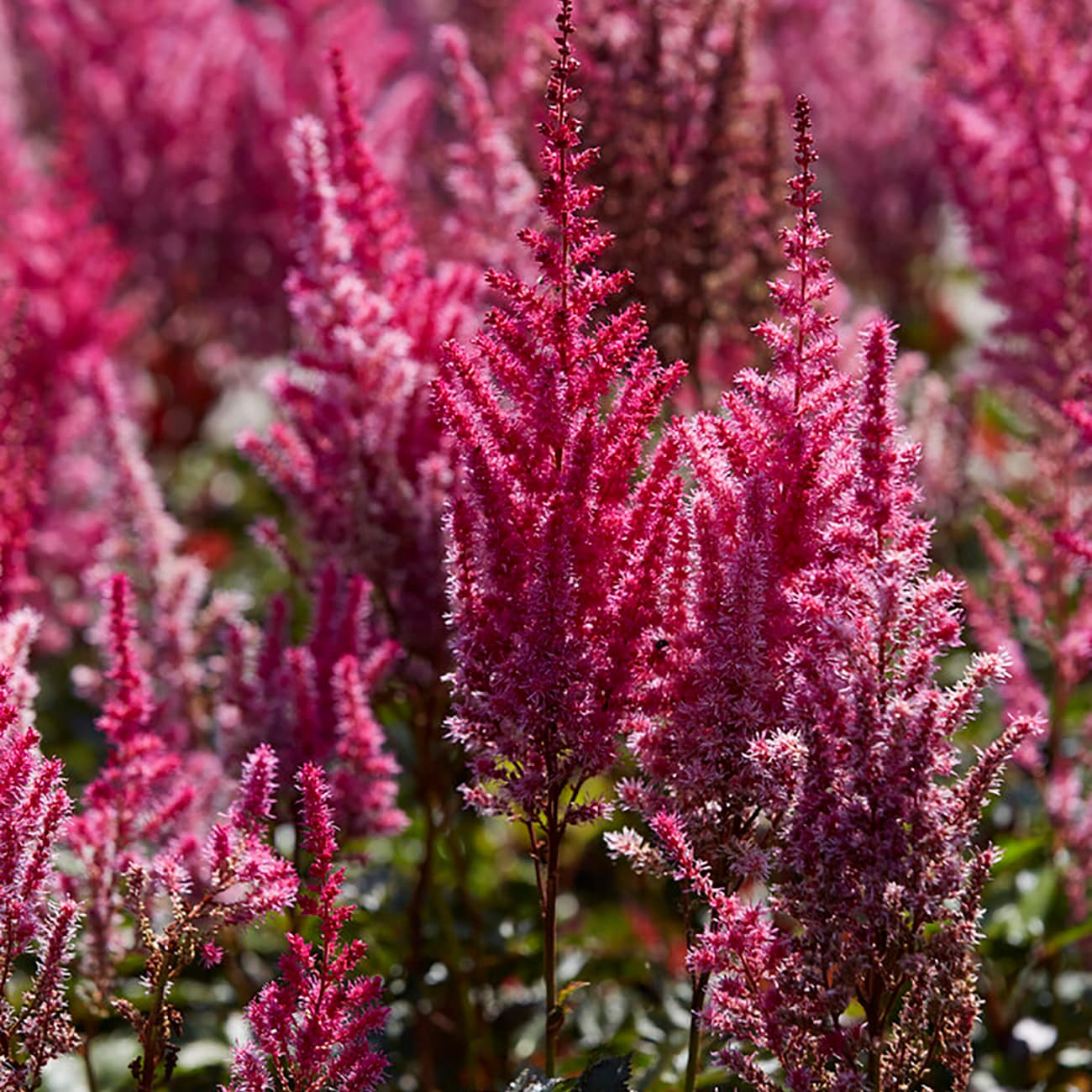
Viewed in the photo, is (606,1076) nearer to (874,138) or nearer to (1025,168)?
(1025,168)

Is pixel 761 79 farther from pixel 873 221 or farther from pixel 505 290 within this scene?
pixel 505 290

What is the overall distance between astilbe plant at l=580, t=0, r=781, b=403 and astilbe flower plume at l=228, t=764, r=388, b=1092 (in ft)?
Result: 6.65

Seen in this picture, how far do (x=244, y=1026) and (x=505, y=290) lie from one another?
6.12 feet

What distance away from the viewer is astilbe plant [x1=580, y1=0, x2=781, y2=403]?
12.0 ft

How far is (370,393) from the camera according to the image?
114 inches

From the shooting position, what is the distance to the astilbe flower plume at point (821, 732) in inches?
72.6

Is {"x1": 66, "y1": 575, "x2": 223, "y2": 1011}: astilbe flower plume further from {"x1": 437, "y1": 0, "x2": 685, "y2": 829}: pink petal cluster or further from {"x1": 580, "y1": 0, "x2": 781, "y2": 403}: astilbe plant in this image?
{"x1": 580, "y1": 0, "x2": 781, "y2": 403}: astilbe plant

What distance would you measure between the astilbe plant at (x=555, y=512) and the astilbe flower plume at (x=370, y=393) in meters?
0.80

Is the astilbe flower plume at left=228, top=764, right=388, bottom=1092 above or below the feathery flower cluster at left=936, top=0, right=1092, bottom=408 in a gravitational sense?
below

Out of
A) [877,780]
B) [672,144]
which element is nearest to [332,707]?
[877,780]

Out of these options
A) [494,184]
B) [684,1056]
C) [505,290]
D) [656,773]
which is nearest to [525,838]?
[684,1056]

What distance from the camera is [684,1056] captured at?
126 inches

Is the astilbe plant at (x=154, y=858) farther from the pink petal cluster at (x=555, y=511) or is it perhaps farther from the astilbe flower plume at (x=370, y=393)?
the astilbe flower plume at (x=370, y=393)

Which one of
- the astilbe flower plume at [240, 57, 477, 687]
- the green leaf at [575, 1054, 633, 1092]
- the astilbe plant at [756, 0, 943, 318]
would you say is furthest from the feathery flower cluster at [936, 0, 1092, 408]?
the astilbe plant at [756, 0, 943, 318]
